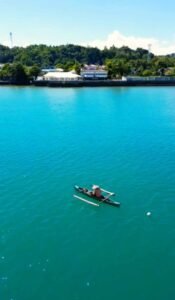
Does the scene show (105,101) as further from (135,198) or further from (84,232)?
(84,232)

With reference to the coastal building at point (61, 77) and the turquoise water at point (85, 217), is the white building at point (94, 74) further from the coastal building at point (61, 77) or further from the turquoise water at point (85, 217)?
the turquoise water at point (85, 217)

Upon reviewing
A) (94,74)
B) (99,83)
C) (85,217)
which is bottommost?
(85,217)

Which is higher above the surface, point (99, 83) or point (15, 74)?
point (15, 74)

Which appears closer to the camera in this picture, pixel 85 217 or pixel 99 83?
pixel 85 217

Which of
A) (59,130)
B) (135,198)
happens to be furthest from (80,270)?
(59,130)

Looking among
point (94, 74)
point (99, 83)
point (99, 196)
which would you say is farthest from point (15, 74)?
point (99, 196)

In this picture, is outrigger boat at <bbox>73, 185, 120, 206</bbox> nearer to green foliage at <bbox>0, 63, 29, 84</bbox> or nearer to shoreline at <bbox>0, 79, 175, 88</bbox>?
shoreline at <bbox>0, 79, 175, 88</bbox>

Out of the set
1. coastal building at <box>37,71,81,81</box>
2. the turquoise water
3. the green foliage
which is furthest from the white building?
the turquoise water

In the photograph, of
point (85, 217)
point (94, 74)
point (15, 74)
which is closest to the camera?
point (85, 217)

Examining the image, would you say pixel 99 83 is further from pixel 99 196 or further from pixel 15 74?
pixel 99 196

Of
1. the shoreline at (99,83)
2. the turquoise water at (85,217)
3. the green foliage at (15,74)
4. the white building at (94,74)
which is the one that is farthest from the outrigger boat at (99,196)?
the white building at (94,74)
